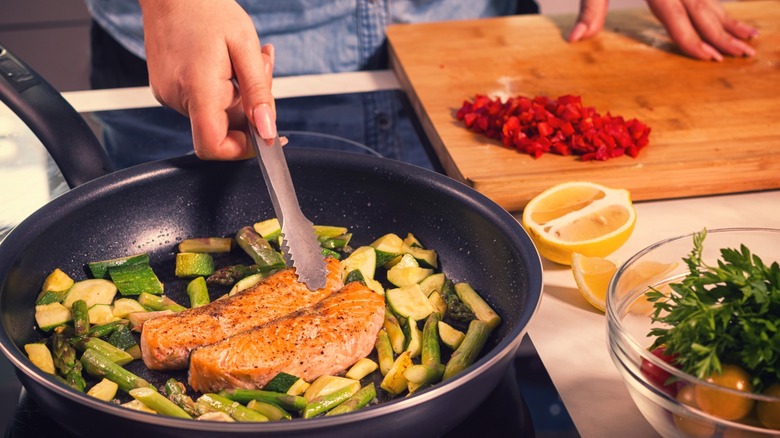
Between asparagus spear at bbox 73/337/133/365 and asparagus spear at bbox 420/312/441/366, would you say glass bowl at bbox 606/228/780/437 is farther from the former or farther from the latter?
asparagus spear at bbox 73/337/133/365

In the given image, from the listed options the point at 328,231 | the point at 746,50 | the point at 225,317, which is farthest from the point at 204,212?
the point at 746,50

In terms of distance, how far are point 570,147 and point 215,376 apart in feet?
3.57

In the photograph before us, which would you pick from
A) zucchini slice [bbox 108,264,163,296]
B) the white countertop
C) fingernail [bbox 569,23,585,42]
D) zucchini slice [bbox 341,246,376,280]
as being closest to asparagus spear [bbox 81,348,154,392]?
zucchini slice [bbox 108,264,163,296]

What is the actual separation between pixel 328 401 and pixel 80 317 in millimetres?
514

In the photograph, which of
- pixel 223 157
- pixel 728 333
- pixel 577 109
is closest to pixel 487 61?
pixel 577 109

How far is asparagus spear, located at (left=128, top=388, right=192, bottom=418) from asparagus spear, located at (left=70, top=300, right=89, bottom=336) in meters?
0.24

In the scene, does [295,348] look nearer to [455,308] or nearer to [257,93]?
[455,308]

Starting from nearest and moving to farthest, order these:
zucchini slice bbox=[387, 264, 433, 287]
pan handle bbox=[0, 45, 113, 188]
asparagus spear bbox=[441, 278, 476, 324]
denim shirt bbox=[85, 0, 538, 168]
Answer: asparagus spear bbox=[441, 278, 476, 324] < zucchini slice bbox=[387, 264, 433, 287] < pan handle bbox=[0, 45, 113, 188] < denim shirt bbox=[85, 0, 538, 168]

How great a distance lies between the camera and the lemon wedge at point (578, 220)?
5.65 ft

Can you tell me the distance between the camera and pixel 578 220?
5.86 feet

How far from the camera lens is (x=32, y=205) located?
197 centimetres

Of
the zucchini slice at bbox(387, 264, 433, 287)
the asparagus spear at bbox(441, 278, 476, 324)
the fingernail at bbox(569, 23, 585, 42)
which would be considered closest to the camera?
the asparagus spear at bbox(441, 278, 476, 324)

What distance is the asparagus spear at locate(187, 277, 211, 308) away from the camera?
1.65 meters

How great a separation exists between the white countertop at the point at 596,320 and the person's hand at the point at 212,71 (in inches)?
19.8
